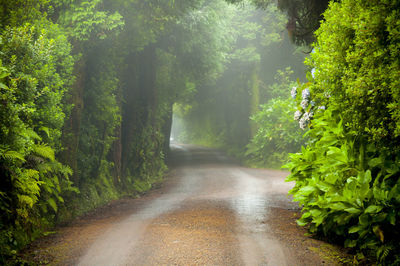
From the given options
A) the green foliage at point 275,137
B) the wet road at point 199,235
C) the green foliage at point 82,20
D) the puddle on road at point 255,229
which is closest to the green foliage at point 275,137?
the green foliage at point 275,137

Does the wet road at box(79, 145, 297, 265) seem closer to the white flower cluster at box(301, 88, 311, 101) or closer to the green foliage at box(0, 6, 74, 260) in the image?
the green foliage at box(0, 6, 74, 260)

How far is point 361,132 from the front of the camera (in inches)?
178

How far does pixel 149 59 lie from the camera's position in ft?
52.5

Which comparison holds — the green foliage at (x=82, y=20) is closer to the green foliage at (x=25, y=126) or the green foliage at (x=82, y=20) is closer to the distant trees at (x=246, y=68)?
the green foliage at (x=25, y=126)

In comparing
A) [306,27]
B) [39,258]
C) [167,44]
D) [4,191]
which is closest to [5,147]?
[4,191]

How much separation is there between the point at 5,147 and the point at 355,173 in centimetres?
496

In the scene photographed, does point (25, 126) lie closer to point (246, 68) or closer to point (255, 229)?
point (255, 229)

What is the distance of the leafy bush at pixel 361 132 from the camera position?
4.09m

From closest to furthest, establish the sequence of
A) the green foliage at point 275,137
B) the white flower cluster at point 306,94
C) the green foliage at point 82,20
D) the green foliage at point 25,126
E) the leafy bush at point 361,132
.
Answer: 1. the leafy bush at point 361,132
2. the green foliage at point 25,126
3. the white flower cluster at point 306,94
4. the green foliage at point 82,20
5. the green foliage at point 275,137

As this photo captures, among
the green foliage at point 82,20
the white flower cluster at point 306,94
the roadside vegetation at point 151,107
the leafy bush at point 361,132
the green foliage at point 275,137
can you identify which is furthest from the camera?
the green foliage at point 275,137

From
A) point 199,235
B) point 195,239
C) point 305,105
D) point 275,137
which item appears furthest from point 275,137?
point 195,239

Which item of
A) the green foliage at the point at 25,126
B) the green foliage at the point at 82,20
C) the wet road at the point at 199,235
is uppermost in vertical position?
the green foliage at the point at 82,20

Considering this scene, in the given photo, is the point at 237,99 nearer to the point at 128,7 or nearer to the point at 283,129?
the point at 283,129

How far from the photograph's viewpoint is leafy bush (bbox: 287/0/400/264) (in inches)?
161
